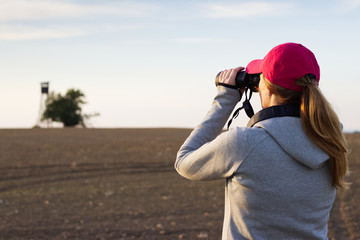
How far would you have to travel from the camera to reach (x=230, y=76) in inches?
63.4

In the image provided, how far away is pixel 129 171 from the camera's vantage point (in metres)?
9.75

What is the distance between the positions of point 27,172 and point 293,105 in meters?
8.92

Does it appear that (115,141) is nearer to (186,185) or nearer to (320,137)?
(186,185)

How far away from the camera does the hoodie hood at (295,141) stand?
138 centimetres

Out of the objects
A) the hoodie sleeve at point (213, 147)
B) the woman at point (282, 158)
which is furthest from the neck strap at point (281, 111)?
the hoodie sleeve at point (213, 147)

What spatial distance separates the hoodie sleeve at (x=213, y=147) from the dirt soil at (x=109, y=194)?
4.12m

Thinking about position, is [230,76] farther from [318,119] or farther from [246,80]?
[318,119]

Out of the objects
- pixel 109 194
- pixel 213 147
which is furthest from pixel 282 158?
pixel 109 194

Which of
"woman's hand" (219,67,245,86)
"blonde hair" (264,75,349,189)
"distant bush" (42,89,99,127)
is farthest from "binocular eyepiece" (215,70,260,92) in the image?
"distant bush" (42,89,99,127)

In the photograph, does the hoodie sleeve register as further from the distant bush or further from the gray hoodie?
the distant bush

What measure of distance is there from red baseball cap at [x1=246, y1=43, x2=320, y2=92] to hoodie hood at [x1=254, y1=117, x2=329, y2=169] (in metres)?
0.12

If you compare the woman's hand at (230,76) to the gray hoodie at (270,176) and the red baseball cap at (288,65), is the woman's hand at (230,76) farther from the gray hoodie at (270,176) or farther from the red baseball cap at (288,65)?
the gray hoodie at (270,176)

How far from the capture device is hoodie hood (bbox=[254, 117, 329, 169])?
1384 millimetres

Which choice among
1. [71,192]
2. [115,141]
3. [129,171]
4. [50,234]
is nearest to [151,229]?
[50,234]
